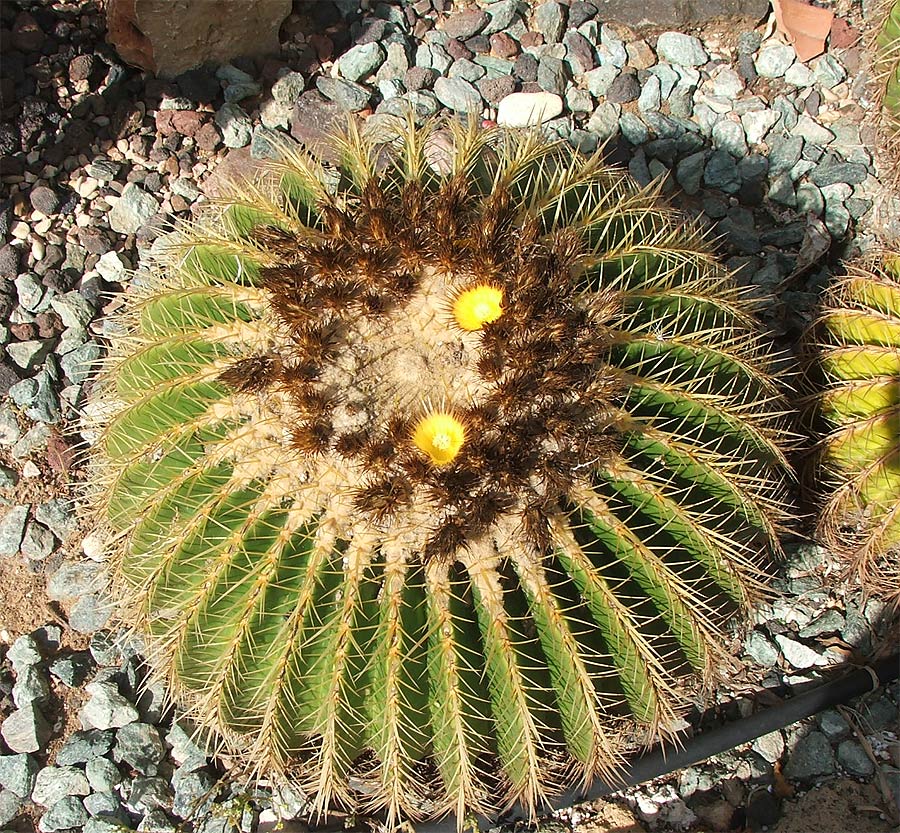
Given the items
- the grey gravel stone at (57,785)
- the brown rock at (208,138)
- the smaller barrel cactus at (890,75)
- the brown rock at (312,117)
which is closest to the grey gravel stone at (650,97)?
the smaller barrel cactus at (890,75)

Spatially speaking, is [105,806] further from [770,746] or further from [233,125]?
[233,125]

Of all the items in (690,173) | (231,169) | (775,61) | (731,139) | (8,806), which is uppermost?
(775,61)

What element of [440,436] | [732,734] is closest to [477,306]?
[440,436]

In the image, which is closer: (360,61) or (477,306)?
(477,306)

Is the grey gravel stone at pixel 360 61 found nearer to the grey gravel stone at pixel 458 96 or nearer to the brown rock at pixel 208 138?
the grey gravel stone at pixel 458 96

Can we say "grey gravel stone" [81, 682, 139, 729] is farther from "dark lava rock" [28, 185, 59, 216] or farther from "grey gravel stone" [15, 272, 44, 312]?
"dark lava rock" [28, 185, 59, 216]

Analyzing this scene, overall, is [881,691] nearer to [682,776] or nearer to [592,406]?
[682,776]

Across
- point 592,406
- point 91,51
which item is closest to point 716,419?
point 592,406
